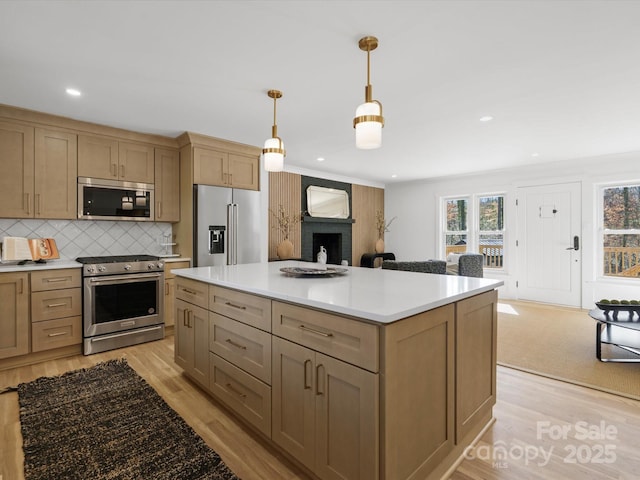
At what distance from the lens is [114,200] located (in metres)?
3.63

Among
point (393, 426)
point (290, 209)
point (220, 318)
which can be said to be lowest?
point (393, 426)

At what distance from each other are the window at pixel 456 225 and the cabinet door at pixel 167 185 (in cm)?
537

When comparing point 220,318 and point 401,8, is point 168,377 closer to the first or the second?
point 220,318

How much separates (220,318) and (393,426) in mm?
1287

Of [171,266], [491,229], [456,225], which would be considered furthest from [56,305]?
[491,229]

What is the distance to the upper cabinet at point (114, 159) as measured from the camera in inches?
136

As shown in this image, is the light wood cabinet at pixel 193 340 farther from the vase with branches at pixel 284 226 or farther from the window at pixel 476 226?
the window at pixel 476 226

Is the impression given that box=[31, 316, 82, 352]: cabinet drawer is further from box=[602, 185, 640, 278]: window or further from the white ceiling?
box=[602, 185, 640, 278]: window

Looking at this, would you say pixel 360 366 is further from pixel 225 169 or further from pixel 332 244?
pixel 332 244

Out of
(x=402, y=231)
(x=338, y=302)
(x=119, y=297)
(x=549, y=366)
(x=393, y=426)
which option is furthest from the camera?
(x=402, y=231)

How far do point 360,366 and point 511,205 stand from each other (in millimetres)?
5896

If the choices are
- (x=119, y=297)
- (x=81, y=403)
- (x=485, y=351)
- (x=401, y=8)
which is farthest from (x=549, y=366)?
(x=119, y=297)

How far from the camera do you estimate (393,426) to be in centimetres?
121

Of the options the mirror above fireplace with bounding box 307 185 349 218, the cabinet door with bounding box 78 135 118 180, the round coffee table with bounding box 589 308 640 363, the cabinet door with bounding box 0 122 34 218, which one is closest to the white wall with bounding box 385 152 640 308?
the mirror above fireplace with bounding box 307 185 349 218
